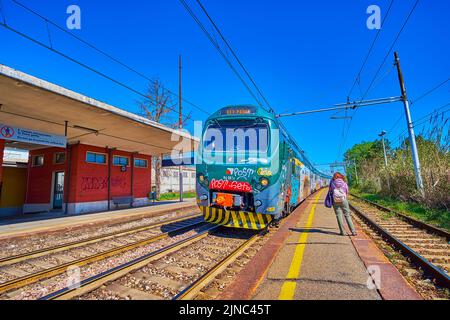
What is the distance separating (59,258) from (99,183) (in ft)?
32.4

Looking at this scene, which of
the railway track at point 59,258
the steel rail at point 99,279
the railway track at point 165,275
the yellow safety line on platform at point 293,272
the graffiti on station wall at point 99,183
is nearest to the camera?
the yellow safety line on platform at point 293,272

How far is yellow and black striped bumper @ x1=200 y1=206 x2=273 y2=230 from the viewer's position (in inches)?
250

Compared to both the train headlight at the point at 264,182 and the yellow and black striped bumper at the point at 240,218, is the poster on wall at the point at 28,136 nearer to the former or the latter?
the yellow and black striped bumper at the point at 240,218

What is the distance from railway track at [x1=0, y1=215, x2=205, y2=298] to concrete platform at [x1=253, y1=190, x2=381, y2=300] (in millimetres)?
3720

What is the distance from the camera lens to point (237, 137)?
22.6 feet

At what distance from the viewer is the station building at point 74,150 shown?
28.5ft

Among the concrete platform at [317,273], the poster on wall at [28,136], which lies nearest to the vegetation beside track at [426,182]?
the concrete platform at [317,273]

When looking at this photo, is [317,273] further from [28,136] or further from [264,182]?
[28,136]

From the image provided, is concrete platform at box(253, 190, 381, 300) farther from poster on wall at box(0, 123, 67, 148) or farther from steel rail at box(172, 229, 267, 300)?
poster on wall at box(0, 123, 67, 148)

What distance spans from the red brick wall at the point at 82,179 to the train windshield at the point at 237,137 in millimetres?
9934

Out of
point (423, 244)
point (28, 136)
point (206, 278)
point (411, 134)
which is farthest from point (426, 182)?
point (28, 136)

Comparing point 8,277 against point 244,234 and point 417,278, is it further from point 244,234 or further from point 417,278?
point 417,278

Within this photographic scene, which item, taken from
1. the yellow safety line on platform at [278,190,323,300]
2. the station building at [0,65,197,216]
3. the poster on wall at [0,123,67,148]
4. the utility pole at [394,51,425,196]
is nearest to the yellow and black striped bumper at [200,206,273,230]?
the yellow safety line on platform at [278,190,323,300]
